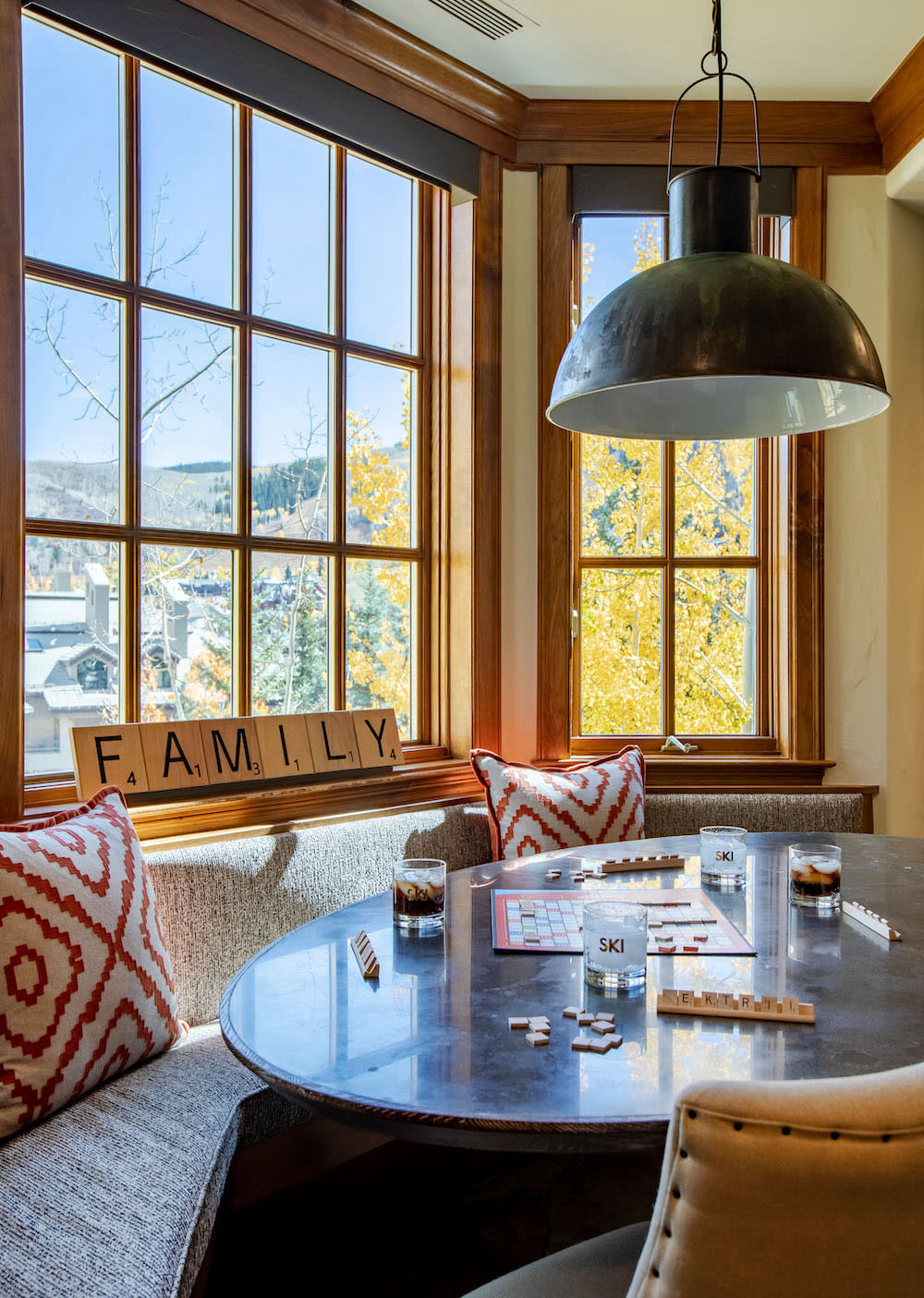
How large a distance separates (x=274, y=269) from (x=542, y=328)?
864 mm

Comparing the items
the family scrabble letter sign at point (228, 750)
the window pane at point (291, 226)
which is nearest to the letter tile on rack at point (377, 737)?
the family scrabble letter sign at point (228, 750)

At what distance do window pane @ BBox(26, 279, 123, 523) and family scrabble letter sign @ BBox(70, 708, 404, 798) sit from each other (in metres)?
0.51

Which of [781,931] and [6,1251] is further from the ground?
[781,931]

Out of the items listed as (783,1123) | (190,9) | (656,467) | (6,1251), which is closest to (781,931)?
(783,1123)

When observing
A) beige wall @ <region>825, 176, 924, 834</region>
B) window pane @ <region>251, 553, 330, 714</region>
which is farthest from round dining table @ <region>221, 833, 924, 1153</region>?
beige wall @ <region>825, 176, 924, 834</region>

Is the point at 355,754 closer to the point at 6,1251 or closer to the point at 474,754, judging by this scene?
the point at 474,754

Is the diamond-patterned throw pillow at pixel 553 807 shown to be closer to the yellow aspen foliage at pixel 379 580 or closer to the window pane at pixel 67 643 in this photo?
the yellow aspen foliage at pixel 379 580

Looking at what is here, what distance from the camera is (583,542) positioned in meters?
3.20

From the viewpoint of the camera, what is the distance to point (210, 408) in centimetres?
247

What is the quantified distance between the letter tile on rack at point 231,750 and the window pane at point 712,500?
5.08 ft

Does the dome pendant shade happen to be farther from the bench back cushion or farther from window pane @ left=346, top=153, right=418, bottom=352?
window pane @ left=346, top=153, right=418, bottom=352

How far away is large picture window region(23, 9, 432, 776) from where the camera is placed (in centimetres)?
219

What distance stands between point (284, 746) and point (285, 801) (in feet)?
0.49

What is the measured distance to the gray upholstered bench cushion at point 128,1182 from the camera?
3.86 ft
